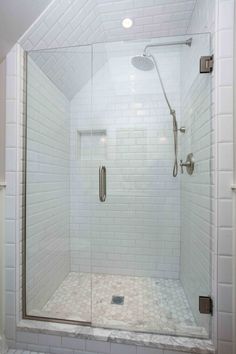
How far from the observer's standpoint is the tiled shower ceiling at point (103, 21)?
4.53 ft

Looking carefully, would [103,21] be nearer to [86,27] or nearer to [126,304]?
[86,27]

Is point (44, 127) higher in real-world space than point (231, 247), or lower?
higher

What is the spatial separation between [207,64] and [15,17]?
3.58 feet

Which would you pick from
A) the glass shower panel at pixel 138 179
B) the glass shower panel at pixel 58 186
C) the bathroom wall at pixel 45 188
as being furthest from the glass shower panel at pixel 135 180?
the bathroom wall at pixel 45 188

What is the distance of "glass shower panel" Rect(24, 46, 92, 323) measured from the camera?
4.75ft

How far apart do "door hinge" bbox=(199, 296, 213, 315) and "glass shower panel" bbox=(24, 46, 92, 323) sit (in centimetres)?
69

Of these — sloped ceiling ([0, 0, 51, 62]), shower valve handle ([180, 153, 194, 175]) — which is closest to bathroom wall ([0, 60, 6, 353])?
sloped ceiling ([0, 0, 51, 62])

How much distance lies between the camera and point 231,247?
1.09 meters

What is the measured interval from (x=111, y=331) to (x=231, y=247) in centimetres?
84

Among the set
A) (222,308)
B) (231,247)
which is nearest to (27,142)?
(231,247)

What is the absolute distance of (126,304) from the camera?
5.26ft

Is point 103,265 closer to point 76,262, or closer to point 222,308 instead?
point 76,262

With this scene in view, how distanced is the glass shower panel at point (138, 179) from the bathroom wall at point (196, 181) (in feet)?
0.10

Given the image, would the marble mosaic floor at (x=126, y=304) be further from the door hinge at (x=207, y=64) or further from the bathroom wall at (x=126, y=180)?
the door hinge at (x=207, y=64)
